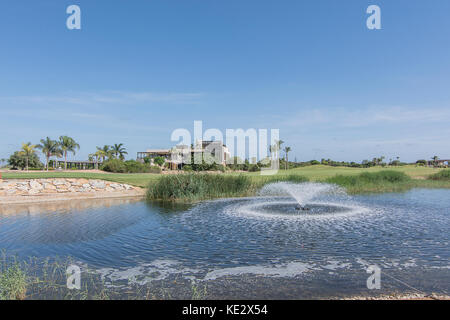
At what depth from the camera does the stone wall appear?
23.2 m

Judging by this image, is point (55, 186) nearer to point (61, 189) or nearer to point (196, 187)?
point (61, 189)

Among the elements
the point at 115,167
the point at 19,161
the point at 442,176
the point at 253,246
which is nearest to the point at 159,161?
the point at 115,167

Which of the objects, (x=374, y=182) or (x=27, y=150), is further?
(x=27, y=150)

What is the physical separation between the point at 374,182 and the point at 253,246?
Answer: 23.9 m

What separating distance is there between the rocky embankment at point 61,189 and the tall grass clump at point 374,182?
18.5m

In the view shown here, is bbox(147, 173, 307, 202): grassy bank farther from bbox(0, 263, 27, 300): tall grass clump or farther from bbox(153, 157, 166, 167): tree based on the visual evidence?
bbox(153, 157, 166, 167): tree

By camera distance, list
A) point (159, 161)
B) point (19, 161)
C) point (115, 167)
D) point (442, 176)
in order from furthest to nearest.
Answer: point (19, 161) → point (159, 161) → point (115, 167) → point (442, 176)

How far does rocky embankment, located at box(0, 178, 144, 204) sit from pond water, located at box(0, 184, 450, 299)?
6.07 meters

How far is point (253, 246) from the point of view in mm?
9055

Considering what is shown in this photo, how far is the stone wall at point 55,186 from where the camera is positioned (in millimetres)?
23219

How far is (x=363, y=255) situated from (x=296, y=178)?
17.8 m

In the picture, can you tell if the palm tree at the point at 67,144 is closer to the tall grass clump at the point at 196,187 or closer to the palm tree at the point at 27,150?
the palm tree at the point at 27,150
